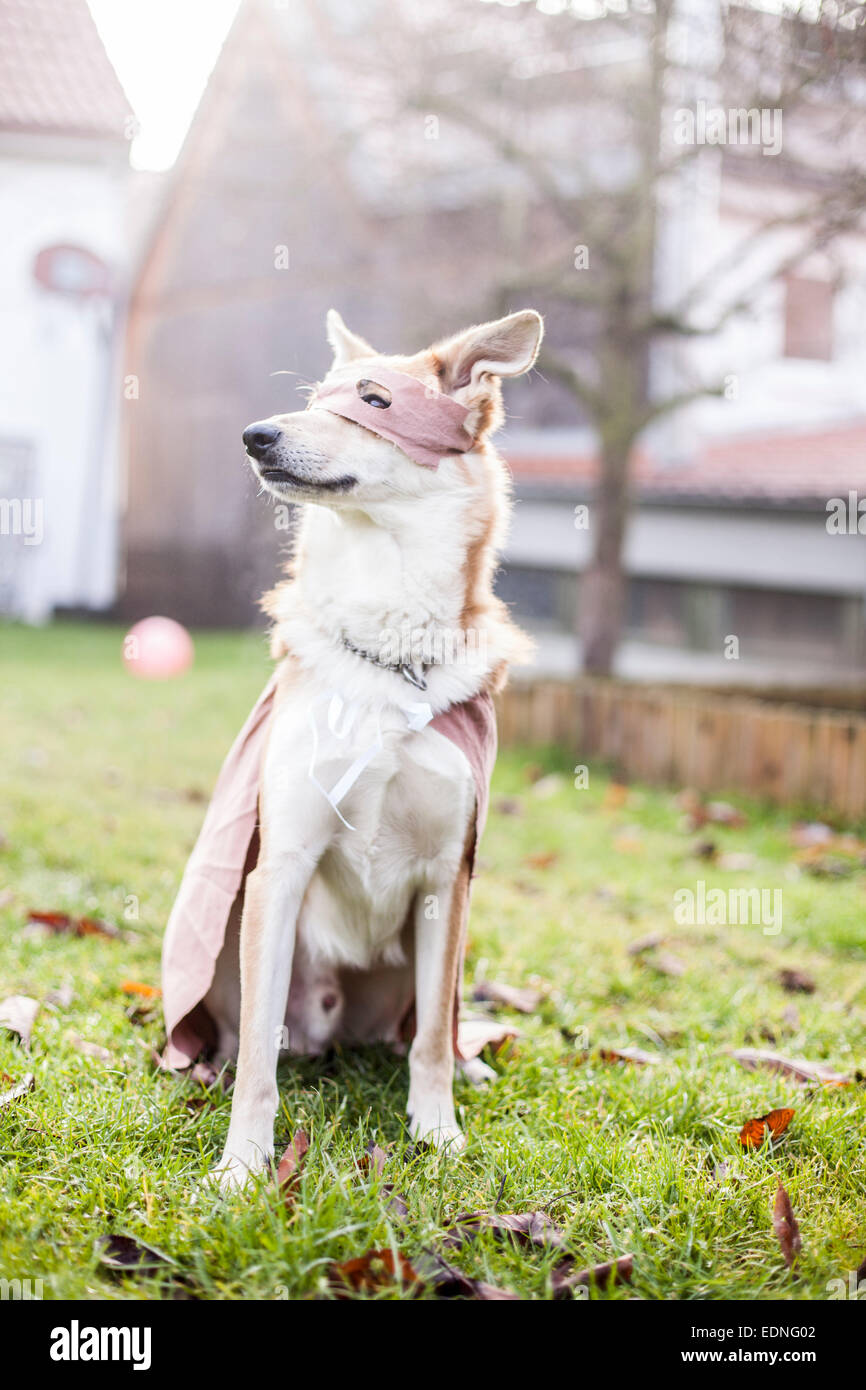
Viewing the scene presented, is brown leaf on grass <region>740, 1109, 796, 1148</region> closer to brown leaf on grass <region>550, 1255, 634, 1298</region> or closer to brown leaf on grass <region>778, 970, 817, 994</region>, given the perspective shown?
brown leaf on grass <region>550, 1255, 634, 1298</region>

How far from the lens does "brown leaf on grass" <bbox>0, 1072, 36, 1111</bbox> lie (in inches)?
96.0

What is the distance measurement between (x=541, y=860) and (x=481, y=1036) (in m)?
2.12

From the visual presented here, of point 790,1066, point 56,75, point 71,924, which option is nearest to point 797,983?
point 790,1066

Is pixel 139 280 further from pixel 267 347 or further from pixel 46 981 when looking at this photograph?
pixel 46 981

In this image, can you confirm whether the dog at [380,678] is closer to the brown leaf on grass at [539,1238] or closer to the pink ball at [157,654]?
the brown leaf on grass at [539,1238]

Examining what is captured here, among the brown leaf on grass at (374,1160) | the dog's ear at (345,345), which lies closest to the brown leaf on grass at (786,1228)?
the brown leaf on grass at (374,1160)

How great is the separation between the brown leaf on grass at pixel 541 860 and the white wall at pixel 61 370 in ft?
29.3

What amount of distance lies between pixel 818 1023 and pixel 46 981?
221cm

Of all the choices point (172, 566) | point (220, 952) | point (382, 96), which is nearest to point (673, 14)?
point (382, 96)

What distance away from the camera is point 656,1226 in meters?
2.18

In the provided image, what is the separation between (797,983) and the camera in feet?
12.5

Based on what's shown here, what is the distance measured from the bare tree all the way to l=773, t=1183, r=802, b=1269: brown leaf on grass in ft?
16.5

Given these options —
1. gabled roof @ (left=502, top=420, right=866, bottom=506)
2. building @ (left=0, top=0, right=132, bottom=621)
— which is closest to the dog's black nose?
gabled roof @ (left=502, top=420, right=866, bottom=506)

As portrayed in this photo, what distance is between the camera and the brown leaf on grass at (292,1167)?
213 cm
